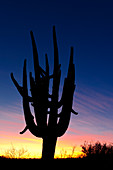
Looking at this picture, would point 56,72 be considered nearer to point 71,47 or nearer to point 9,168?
point 71,47

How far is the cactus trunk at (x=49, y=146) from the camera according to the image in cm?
824

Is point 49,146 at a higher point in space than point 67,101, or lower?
lower

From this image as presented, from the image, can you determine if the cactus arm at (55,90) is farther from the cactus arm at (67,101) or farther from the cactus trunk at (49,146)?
the cactus trunk at (49,146)

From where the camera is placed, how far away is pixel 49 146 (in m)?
8.34

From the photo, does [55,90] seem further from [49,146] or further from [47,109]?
[49,146]

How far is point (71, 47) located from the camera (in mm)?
8625

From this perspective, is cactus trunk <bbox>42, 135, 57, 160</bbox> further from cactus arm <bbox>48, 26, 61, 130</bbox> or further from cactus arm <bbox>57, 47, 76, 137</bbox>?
cactus arm <bbox>48, 26, 61, 130</bbox>

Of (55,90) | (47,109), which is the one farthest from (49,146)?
(55,90)

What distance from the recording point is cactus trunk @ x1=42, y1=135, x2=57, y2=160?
8.24 m

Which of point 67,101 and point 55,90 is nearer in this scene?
point 67,101

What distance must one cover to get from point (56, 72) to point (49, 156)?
298cm

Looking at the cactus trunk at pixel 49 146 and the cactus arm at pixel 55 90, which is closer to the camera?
the cactus trunk at pixel 49 146

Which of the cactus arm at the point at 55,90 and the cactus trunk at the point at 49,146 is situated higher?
the cactus arm at the point at 55,90

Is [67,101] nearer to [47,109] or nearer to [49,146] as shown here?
[47,109]
